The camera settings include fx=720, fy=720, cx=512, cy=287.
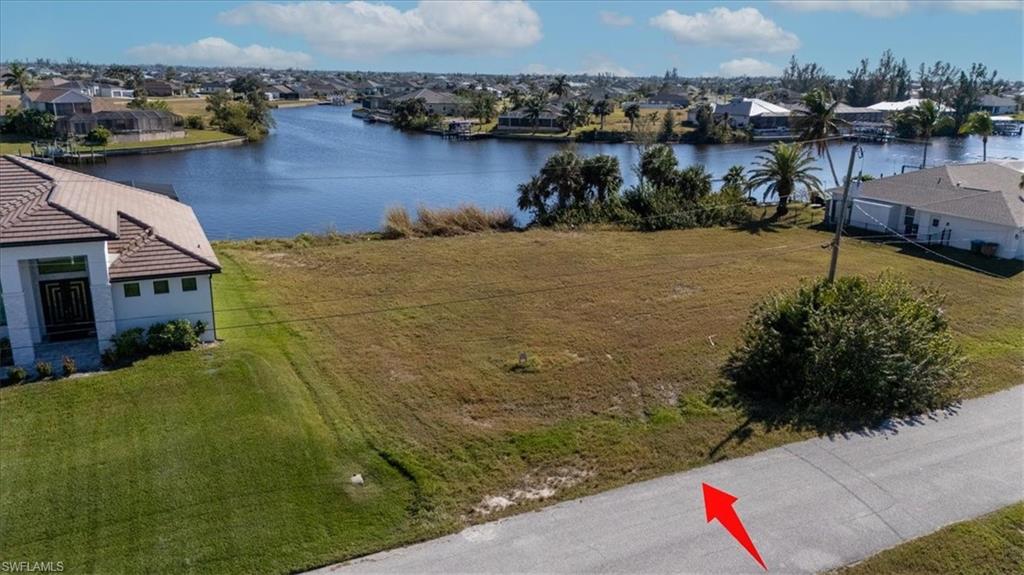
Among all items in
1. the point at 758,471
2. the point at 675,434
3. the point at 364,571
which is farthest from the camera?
the point at 675,434

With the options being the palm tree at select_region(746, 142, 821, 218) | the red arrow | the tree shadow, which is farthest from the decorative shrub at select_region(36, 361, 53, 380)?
the palm tree at select_region(746, 142, 821, 218)

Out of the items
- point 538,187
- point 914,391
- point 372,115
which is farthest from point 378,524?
point 372,115

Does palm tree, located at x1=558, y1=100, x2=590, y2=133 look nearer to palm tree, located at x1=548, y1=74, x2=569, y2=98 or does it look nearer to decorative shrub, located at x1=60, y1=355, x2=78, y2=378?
palm tree, located at x1=548, y1=74, x2=569, y2=98

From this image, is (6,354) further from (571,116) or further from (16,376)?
(571,116)

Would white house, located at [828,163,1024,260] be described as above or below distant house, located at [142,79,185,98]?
below

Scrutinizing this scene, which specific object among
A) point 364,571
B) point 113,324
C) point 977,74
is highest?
point 977,74

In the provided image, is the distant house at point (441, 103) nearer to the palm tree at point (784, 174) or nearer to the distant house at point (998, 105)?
the palm tree at point (784, 174)

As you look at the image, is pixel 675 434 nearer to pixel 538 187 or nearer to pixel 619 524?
pixel 619 524
